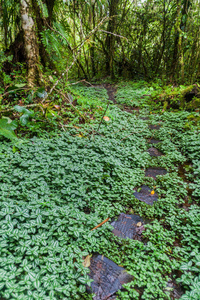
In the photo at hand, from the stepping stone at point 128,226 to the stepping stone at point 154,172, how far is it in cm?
109

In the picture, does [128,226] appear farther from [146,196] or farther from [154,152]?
[154,152]

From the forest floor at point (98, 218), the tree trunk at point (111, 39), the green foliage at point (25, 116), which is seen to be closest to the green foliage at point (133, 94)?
the tree trunk at point (111, 39)

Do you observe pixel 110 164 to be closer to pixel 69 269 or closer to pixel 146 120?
pixel 69 269

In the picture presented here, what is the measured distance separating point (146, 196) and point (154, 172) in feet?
2.38

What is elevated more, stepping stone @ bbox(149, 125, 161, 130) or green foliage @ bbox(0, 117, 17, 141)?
green foliage @ bbox(0, 117, 17, 141)

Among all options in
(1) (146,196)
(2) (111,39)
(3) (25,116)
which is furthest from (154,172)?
(2) (111,39)

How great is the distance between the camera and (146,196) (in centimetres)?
300

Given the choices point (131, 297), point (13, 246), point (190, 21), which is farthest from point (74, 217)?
point (190, 21)

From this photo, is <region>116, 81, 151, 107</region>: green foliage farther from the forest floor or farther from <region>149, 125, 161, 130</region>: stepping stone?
the forest floor

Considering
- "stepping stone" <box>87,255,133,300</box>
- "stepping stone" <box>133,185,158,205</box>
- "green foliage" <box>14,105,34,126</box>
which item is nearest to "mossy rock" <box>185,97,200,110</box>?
"stepping stone" <box>133,185,158,205</box>

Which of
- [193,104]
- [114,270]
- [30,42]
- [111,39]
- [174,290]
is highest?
[111,39]

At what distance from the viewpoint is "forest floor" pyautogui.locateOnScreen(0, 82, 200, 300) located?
171 cm

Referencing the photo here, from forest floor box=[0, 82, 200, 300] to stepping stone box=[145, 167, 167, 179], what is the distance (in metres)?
0.03

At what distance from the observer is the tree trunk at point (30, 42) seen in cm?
407
